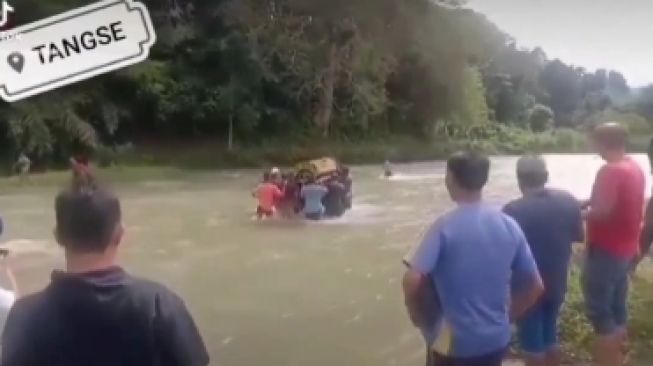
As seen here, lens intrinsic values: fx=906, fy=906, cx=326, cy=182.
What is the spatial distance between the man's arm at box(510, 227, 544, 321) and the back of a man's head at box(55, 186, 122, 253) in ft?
5.94

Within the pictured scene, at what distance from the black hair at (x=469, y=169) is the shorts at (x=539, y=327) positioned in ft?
4.74

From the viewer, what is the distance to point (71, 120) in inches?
1288

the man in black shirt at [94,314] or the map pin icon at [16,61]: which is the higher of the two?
the map pin icon at [16,61]

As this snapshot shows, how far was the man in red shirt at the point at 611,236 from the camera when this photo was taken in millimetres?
4879

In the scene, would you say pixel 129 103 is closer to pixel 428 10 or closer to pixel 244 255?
pixel 428 10

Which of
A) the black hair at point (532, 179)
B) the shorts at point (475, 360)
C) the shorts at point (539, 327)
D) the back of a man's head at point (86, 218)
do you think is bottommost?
the shorts at point (539, 327)

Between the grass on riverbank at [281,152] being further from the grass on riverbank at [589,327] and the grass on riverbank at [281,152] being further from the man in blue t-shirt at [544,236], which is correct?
the man in blue t-shirt at [544,236]

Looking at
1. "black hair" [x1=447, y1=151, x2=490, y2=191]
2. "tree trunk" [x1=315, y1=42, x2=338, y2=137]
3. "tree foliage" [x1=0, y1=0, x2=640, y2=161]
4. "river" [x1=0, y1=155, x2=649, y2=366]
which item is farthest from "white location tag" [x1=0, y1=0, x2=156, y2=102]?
"tree trunk" [x1=315, y1=42, x2=338, y2=137]

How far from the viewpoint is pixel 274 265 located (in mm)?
11805

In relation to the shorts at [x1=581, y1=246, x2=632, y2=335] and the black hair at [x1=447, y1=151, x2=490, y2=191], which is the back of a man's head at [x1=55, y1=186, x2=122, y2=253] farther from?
the shorts at [x1=581, y1=246, x2=632, y2=335]

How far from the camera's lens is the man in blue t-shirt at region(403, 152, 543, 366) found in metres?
3.46

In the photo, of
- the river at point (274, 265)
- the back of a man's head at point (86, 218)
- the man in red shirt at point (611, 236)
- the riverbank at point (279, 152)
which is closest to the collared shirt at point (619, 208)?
the man in red shirt at point (611, 236)

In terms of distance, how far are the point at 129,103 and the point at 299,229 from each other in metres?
23.2

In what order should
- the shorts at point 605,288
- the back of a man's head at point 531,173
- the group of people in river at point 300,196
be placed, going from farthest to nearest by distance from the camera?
the group of people in river at point 300,196 < the shorts at point 605,288 < the back of a man's head at point 531,173
